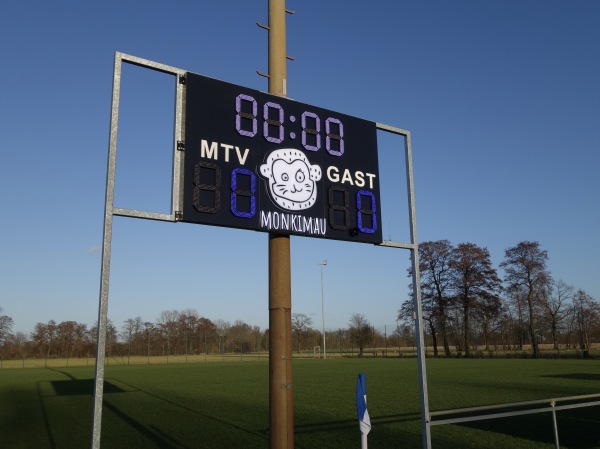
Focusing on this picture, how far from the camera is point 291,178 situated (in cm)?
578

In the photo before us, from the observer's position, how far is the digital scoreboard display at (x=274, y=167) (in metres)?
5.21

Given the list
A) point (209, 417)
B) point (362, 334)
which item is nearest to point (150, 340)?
point (362, 334)

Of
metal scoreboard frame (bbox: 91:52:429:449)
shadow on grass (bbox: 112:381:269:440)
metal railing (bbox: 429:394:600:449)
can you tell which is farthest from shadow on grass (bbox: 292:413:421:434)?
metal scoreboard frame (bbox: 91:52:429:449)

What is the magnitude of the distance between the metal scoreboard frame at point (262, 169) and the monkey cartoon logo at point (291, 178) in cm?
1

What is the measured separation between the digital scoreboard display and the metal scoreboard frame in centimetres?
1

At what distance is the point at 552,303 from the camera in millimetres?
59500

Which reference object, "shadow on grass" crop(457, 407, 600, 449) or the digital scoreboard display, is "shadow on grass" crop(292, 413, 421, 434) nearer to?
"shadow on grass" crop(457, 407, 600, 449)

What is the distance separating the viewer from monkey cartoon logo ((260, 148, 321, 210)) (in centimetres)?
560

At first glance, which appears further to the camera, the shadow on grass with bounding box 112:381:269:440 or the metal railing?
the shadow on grass with bounding box 112:381:269:440

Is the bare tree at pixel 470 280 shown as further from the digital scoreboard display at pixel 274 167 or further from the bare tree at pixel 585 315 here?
the digital scoreboard display at pixel 274 167

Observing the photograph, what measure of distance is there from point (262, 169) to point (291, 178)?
1.23 feet

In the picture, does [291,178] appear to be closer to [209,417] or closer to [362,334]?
[209,417]

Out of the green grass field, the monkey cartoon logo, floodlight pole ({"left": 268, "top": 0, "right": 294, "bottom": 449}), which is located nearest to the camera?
floodlight pole ({"left": 268, "top": 0, "right": 294, "bottom": 449})

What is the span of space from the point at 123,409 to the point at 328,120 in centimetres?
1393
